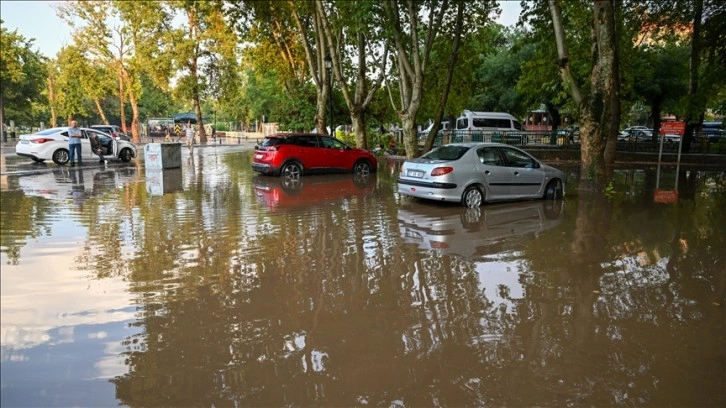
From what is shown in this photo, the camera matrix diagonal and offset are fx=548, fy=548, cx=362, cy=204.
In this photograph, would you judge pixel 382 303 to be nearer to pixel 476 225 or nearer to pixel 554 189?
pixel 476 225

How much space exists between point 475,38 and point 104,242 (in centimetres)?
2085

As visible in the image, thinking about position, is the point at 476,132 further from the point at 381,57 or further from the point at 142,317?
the point at 142,317

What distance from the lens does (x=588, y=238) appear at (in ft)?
30.0

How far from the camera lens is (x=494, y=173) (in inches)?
493

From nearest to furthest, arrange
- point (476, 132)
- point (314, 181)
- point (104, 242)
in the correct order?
1. point (104, 242)
2. point (314, 181)
3. point (476, 132)

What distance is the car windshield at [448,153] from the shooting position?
482 inches

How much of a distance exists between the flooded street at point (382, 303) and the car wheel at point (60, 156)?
418 inches

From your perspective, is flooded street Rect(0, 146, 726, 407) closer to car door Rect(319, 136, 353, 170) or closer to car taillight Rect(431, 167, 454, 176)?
car taillight Rect(431, 167, 454, 176)

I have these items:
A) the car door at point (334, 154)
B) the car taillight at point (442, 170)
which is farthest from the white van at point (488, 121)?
the car taillight at point (442, 170)

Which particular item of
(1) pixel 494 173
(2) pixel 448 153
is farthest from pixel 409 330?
(1) pixel 494 173

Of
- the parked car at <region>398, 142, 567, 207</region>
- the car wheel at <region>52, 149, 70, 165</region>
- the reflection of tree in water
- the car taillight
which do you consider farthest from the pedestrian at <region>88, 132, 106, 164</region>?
the reflection of tree in water

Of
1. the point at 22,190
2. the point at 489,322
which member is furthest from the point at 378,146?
the point at 489,322

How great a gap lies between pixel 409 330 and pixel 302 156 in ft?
47.5

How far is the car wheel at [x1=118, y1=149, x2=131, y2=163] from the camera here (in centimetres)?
2448
